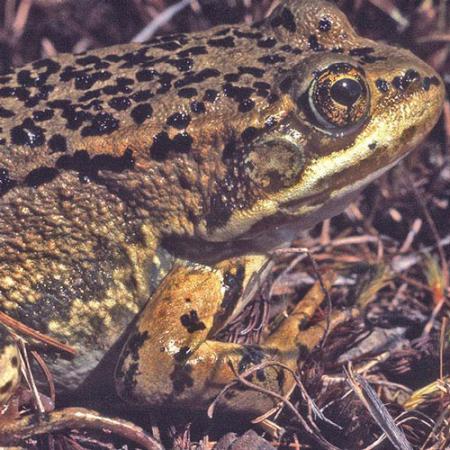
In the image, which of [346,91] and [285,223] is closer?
[346,91]

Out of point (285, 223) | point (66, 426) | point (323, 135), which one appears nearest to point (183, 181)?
point (285, 223)

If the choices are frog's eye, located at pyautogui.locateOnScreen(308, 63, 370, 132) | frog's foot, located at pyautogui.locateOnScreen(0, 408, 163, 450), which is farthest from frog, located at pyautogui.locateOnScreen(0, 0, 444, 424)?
frog's foot, located at pyautogui.locateOnScreen(0, 408, 163, 450)

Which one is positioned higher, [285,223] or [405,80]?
[405,80]

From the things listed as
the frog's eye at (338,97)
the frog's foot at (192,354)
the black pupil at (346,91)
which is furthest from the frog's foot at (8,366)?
the black pupil at (346,91)

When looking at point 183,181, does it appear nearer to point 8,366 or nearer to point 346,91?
point 346,91

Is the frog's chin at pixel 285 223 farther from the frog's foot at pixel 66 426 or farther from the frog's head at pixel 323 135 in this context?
the frog's foot at pixel 66 426

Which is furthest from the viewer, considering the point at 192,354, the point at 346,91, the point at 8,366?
the point at 192,354

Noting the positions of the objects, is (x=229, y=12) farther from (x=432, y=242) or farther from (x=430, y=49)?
(x=432, y=242)
